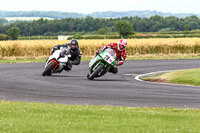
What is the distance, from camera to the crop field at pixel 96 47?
137ft

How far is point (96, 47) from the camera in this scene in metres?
43.8

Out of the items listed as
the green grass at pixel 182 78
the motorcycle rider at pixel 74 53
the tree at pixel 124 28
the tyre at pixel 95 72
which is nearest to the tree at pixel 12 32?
the tree at pixel 124 28

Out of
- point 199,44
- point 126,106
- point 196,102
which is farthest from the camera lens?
point 199,44

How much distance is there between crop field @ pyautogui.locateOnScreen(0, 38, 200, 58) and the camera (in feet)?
137

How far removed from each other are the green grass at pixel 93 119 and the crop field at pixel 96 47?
→ 2877cm

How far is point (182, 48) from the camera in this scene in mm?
46000

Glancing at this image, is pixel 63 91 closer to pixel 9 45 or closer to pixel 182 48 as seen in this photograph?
pixel 9 45

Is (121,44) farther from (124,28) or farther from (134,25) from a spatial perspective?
(134,25)

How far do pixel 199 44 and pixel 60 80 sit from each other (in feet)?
90.0

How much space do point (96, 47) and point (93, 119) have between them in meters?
32.9

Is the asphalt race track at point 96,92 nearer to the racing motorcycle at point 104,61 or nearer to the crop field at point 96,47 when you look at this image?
the racing motorcycle at point 104,61

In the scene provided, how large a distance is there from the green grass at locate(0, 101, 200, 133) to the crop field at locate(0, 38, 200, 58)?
94.4 ft

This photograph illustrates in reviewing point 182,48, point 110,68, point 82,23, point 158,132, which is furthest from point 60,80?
point 82,23

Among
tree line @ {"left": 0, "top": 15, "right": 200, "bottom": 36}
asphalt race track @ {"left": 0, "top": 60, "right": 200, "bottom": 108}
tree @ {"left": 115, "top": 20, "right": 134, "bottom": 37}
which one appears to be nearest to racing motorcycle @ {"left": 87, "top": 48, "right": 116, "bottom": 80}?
asphalt race track @ {"left": 0, "top": 60, "right": 200, "bottom": 108}
